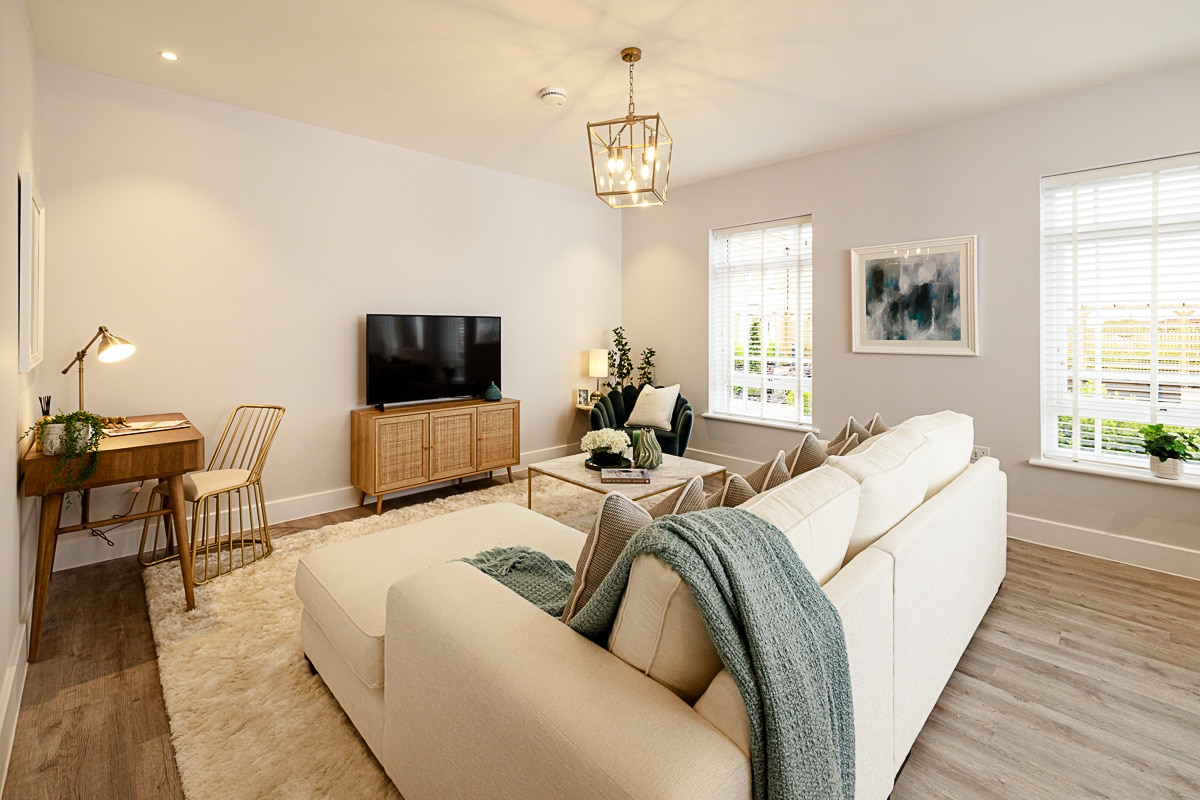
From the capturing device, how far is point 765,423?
16.2 feet

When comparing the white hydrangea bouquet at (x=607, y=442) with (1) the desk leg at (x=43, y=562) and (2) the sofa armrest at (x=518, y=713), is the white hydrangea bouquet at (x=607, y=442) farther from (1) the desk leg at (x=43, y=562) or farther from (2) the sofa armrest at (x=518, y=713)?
(1) the desk leg at (x=43, y=562)

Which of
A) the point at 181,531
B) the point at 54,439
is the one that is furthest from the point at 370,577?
the point at 54,439

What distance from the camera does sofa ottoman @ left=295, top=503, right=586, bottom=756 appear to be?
1629 mm

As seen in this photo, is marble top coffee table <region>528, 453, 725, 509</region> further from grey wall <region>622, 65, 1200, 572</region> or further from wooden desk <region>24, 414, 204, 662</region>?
wooden desk <region>24, 414, 204, 662</region>

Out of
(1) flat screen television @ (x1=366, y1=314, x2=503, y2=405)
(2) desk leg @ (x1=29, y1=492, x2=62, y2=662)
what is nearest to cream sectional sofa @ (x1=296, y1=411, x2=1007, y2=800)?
(2) desk leg @ (x1=29, y1=492, x2=62, y2=662)

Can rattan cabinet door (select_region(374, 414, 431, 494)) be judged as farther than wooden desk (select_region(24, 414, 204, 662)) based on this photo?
Yes

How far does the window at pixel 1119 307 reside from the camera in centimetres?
312

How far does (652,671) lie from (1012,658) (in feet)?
6.60

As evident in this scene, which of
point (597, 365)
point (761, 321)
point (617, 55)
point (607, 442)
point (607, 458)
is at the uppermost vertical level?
point (617, 55)

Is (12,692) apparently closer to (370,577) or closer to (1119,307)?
Result: (370,577)

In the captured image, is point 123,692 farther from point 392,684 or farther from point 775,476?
point 775,476

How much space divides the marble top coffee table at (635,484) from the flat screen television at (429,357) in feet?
4.11

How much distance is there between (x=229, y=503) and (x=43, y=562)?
0.78m

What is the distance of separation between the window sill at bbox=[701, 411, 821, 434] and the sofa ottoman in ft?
9.76
